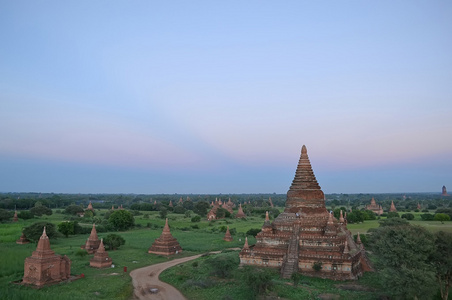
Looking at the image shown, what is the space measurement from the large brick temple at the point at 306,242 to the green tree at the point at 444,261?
581cm

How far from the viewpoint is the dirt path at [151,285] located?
23156 millimetres

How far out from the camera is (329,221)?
93.5ft

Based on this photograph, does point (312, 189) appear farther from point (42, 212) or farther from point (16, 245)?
point (42, 212)

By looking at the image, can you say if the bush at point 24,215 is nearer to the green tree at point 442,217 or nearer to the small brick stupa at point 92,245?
the small brick stupa at point 92,245

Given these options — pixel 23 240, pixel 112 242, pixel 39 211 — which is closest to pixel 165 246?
pixel 112 242

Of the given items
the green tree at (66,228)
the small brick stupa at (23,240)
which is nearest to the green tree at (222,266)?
the small brick stupa at (23,240)

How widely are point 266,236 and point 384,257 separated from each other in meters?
10.2

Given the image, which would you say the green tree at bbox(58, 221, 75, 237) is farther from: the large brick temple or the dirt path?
the large brick temple

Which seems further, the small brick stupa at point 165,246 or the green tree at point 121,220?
the green tree at point 121,220

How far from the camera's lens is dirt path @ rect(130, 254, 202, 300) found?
76.0ft

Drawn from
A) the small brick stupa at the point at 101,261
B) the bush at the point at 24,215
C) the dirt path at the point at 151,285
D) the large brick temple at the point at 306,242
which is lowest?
the dirt path at the point at 151,285

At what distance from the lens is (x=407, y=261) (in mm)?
20156

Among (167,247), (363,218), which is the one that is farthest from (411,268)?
(363,218)

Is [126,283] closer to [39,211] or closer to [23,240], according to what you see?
[23,240]
